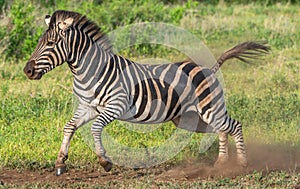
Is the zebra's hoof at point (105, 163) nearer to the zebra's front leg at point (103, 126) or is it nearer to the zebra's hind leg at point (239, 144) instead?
the zebra's front leg at point (103, 126)

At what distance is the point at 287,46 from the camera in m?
15.3

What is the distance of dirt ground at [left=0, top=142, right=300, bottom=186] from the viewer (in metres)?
7.06

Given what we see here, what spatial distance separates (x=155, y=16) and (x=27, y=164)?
914cm

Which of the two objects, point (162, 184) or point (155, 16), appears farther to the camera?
point (155, 16)

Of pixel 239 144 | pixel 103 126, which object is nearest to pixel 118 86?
pixel 103 126

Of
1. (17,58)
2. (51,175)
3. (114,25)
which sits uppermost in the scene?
(114,25)

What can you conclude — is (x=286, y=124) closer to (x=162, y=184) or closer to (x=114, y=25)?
(x=162, y=184)

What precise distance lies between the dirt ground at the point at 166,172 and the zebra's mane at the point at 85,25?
1.33 meters

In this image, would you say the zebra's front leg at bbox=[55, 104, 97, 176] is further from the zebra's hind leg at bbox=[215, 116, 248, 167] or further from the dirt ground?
the zebra's hind leg at bbox=[215, 116, 248, 167]

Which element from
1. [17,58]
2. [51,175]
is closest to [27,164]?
[51,175]

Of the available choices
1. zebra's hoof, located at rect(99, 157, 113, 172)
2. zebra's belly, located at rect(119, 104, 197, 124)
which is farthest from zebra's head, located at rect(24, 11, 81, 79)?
zebra's hoof, located at rect(99, 157, 113, 172)

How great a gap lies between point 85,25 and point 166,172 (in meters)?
1.76

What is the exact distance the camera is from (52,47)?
22.9ft

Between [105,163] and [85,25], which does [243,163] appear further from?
[85,25]
